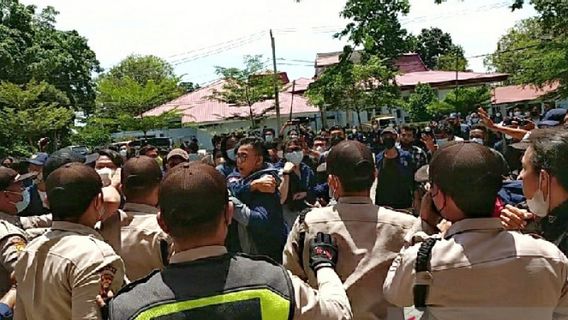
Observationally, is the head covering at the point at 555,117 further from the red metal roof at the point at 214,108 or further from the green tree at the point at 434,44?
the green tree at the point at 434,44

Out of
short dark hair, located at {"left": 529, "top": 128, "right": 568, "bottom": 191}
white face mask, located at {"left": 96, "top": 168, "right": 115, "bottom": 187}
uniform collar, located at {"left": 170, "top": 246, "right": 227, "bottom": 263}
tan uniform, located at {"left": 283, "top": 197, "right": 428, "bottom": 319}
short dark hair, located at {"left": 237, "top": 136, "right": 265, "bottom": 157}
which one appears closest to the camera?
uniform collar, located at {"left": 170, "top": 246, "right": 227, "bottom": 263}

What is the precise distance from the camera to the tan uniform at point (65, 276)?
7.19 feet

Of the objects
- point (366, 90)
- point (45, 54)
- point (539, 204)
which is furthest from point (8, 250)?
point (45, 54)

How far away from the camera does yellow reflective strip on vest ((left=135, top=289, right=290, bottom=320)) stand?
5.69 feet

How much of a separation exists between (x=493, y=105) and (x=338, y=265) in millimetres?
43777

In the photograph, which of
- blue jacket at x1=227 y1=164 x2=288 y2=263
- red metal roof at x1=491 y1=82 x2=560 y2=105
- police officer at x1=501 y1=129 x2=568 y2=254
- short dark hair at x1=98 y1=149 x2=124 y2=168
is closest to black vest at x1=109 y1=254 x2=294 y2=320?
police officer at x1=501 y1=129 x2=568 y2=254

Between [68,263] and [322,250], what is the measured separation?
90 centimetres

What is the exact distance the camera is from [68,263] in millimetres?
2250

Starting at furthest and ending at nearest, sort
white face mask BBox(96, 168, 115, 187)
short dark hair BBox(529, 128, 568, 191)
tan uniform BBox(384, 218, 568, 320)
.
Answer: white face mask BBox(96, 168, 115, 187), short dark hair BBox(529, 128, 568, 191), tan uniform BBox(384, 218, 568, 320)

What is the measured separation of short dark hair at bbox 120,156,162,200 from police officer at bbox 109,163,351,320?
125cm

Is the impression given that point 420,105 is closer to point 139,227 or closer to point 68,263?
point 139,227

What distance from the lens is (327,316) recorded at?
1.94m

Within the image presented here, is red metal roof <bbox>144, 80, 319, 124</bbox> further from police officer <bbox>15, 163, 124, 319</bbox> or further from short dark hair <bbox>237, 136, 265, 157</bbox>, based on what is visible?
police officer <bbox>15, 163, 124, 319</bbox>

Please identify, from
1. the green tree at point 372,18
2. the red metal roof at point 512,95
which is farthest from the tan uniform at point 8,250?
the red metal roof at point 512,95
